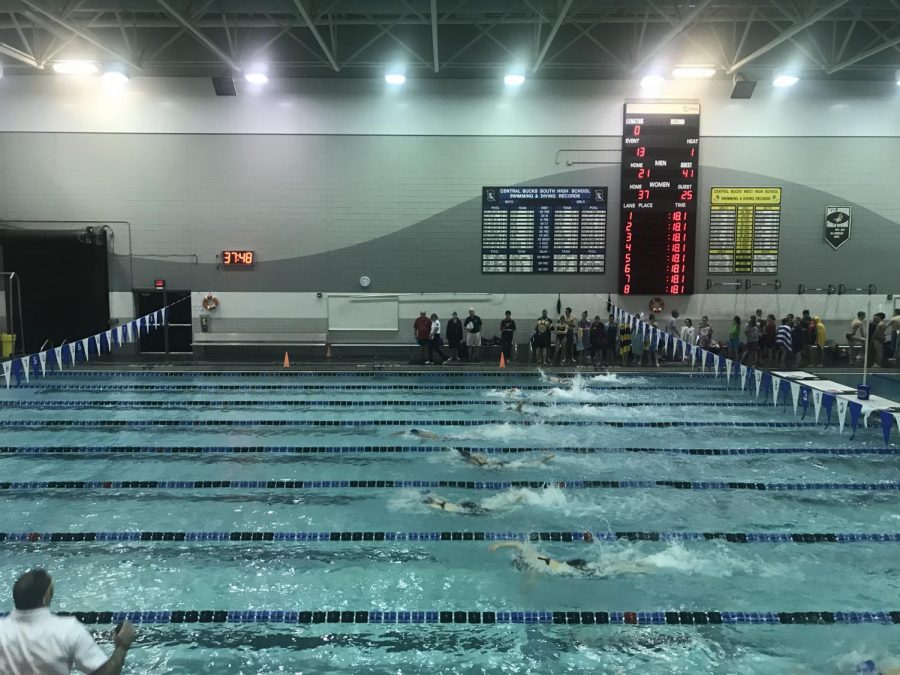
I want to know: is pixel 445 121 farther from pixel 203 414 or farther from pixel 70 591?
pixel 70 591

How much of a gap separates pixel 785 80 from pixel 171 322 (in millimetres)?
13312

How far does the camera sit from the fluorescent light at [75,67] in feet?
38.8

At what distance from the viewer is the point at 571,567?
13.6 feet

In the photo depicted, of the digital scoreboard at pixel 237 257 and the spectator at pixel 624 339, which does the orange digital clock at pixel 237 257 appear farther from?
the spectator at pixel 624 339

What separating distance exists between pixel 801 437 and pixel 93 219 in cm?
1310

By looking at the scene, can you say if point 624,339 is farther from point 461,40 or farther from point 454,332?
point 461,40

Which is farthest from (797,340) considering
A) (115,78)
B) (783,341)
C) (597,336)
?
(115,78)

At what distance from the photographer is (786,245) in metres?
12.9

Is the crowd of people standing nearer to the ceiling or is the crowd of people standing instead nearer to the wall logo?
the wall logo

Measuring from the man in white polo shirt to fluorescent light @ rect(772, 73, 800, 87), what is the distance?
1416 cm

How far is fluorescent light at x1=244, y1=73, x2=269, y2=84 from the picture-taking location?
12203 millimetres

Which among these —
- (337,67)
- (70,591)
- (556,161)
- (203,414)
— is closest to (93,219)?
(337,67)

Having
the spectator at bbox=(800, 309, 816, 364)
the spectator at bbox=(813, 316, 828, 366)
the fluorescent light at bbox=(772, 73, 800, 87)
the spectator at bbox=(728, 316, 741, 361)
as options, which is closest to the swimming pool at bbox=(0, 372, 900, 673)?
the spectator at bbox=(728, 316, 741, 361)

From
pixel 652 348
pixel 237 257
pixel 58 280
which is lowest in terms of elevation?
pixel 652 348
